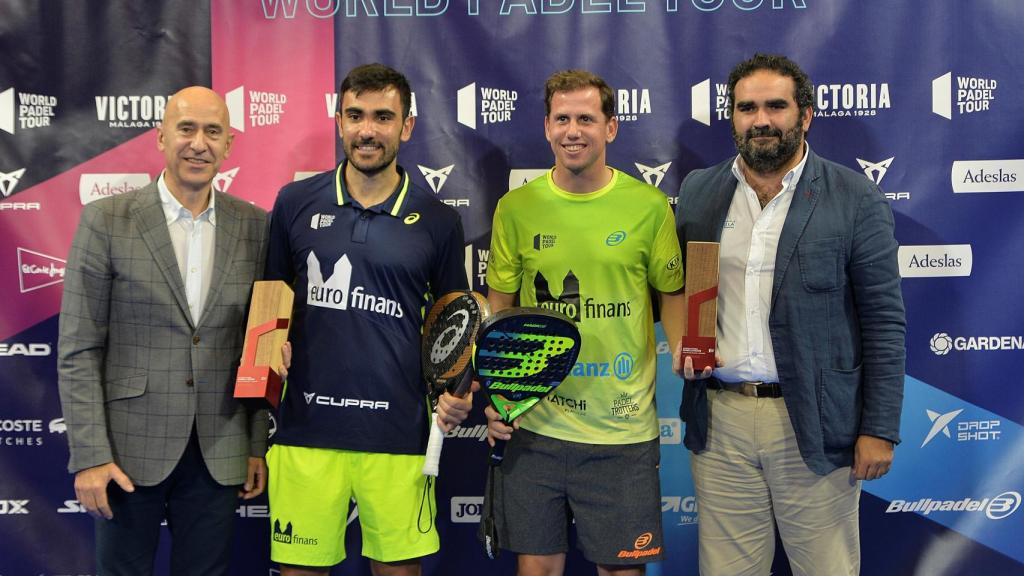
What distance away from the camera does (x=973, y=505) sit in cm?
367

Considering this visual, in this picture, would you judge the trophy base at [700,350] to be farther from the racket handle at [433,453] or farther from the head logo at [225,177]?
the head logo at [225,177]

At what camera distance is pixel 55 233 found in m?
3.68

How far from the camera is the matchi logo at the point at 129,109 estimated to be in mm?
3668

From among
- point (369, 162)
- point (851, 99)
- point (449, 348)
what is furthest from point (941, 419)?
point (369, 162)

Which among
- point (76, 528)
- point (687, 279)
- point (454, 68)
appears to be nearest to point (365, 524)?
point (687, 279)

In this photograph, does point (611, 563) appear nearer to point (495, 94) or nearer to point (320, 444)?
point (320, 444)

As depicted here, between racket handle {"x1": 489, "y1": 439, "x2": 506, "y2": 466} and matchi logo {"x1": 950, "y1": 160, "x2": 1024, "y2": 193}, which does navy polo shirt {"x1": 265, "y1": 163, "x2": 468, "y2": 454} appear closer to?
racket handle {"x1": 489, "y1": 439, "x2": 506, "y2": 466}

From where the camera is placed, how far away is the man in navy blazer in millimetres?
2768

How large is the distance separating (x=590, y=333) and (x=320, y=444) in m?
0.97

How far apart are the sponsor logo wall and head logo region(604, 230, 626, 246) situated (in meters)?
0.89

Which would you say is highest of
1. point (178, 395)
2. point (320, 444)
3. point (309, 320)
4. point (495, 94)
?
point (495, 94)

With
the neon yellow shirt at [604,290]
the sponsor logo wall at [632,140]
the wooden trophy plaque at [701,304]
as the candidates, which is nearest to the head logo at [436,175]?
the sponsor logo wall at [632,140]

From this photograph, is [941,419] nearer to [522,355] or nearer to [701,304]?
[701,304]

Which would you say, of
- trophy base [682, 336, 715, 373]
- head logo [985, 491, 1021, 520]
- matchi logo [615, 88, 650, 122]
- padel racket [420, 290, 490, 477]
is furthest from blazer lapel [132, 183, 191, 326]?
head logo [985, 491, 1021, 520]
